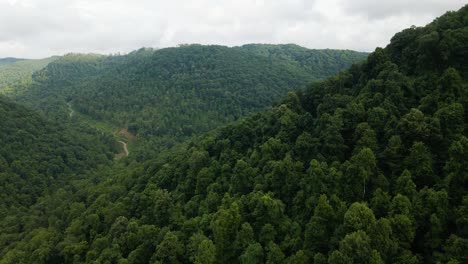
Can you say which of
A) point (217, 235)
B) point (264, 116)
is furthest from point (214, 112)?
point (217, 235)

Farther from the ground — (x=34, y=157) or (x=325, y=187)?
(x=325, y=187)

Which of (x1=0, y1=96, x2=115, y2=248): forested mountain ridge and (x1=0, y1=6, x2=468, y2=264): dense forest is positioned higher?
(x1=0, y1=6, x2=468, y2=264): dense forest

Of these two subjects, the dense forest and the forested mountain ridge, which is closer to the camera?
the dense forest

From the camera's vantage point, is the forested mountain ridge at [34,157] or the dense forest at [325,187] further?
the forested mountain ridge at [34,157]

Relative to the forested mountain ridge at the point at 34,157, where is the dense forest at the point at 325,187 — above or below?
above

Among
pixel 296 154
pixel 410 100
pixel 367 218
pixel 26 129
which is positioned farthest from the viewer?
pixel 26 129

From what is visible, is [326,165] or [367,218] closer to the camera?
[367,218]

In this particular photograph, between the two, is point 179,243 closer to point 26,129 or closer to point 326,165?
point 326,165

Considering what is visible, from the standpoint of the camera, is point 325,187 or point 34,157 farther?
point 34,157
